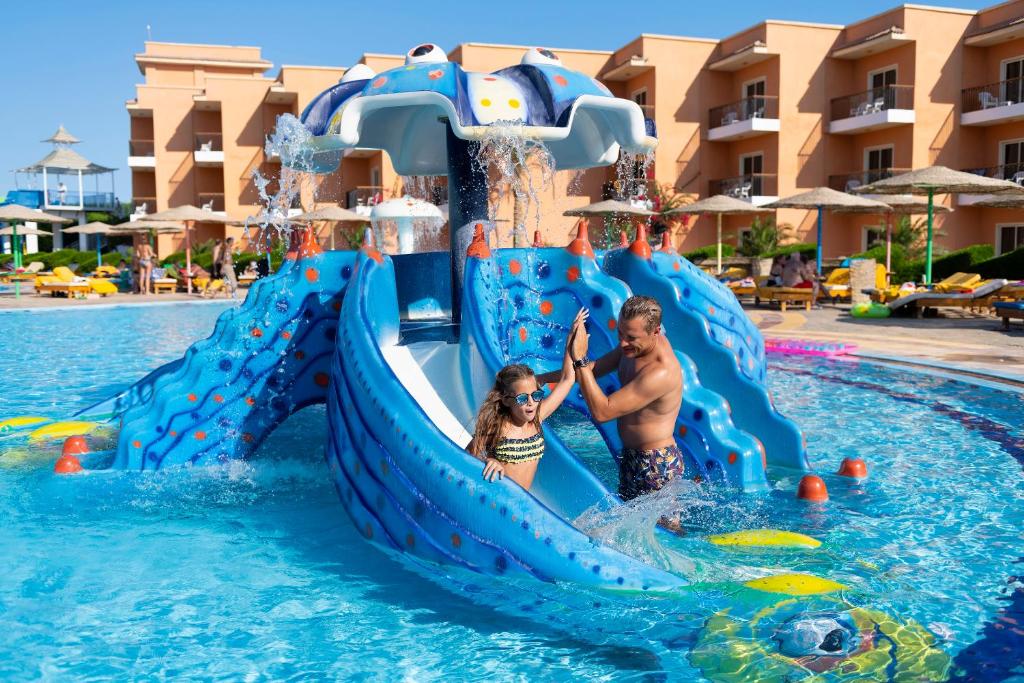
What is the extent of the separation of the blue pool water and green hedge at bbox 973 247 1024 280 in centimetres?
1635

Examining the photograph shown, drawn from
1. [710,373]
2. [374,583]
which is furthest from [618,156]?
[374,583]

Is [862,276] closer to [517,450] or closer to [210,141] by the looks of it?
[517,450]

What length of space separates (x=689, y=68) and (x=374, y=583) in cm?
3390

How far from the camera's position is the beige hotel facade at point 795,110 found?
30453 mm

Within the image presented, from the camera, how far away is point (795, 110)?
108 feet

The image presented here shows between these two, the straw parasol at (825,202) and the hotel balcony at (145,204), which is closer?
the straw parasol at (825,202)

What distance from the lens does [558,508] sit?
4.93m

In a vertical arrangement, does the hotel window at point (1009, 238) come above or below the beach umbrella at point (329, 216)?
below

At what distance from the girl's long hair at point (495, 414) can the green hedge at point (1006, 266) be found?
69.8 feet

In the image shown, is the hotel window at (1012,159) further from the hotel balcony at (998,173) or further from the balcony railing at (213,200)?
the balcony railing at (213,200)

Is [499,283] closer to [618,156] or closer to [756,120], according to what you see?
[618,156]

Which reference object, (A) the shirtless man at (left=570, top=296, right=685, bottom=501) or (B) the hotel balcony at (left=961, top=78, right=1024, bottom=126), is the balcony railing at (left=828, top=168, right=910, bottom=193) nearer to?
(B) the hotel balcony at (left=961, top=78, right=1024, bottom=126)

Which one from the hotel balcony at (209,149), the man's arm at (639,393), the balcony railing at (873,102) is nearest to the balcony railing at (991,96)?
the balcony railing at (873,102)

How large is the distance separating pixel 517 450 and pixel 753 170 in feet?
107
